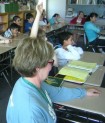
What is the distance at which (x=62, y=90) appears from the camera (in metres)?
1.63

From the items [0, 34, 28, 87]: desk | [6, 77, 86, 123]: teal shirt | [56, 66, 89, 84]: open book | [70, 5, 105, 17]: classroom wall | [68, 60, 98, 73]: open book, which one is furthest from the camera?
[70, 5, 105, 17]: classroom wall

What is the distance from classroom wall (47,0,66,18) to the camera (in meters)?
9.04

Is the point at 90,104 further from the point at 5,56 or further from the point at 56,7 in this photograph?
the point at 56,7

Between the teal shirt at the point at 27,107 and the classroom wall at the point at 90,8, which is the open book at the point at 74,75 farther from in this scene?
the classroom wall at the point at 90,8

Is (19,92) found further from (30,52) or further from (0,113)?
(0,113)

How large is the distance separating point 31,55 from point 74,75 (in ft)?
3.92

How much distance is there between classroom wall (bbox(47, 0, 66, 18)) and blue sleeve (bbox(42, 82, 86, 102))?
25.4ft

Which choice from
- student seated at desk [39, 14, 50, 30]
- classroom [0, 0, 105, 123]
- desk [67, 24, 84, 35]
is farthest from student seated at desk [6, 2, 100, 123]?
desk [67, 24, 84, 35]

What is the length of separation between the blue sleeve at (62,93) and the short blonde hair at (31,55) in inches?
19.1

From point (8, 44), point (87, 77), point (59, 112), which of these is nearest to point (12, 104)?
point (59, 112)

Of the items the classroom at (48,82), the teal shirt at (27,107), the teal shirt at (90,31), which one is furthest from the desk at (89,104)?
the teal shirt at (90,31)

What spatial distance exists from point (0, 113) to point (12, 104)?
6.39 ft

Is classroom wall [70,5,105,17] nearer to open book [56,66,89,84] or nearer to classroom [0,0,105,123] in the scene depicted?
classroom [0,0,105,123]

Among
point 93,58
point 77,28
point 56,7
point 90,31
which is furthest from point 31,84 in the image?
point 56,7
